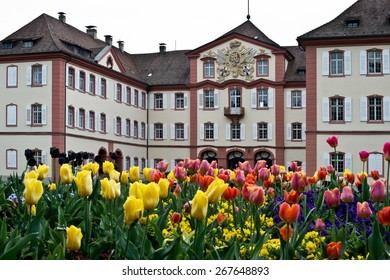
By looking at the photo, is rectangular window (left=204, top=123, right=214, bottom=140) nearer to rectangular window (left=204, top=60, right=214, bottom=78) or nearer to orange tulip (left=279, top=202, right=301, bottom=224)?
rectangular window (left=204, top=60, right=214, bottom=78)

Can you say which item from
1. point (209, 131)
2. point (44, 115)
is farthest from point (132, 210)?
point (209, 131)

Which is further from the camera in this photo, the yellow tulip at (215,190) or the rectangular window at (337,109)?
the rectangular window at (337,109)

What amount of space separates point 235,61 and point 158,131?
24.5ft

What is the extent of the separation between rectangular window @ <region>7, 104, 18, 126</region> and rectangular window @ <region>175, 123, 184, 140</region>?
11.9 m

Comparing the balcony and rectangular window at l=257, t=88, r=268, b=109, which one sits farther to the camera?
the balcony

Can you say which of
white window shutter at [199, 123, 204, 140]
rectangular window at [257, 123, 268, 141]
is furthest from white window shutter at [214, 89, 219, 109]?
rectangular window at [257, 123, 268, 141]

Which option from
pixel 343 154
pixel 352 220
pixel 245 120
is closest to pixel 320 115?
pixel 343 154

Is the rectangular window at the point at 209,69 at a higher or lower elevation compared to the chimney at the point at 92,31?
lower

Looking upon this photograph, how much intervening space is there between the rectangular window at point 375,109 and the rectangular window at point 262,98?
11.7m

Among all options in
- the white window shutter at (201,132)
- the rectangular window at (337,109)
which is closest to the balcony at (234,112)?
the white window shutter at (201,132)

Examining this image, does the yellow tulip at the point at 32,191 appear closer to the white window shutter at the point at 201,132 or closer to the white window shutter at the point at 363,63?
the white window shutter at the point at 363,63

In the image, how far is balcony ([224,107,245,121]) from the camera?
1676 inches

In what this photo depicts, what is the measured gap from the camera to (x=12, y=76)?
36562mm

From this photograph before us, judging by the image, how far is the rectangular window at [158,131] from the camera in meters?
45.6
